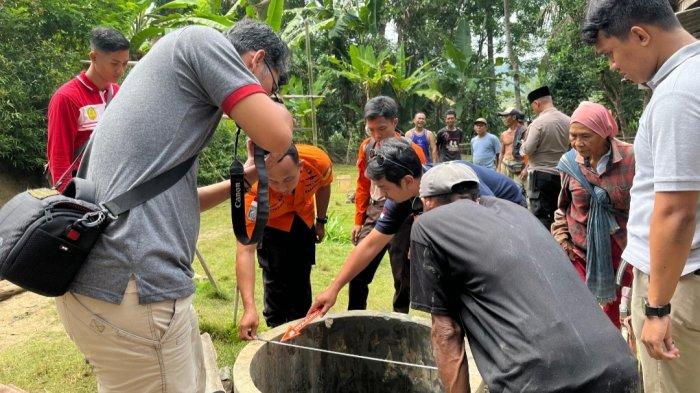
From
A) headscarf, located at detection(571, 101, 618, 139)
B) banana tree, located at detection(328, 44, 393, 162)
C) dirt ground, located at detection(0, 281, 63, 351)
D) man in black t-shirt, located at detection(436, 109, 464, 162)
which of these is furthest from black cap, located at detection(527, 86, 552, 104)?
banana tree, located at detection(328, 44, 393, 162)

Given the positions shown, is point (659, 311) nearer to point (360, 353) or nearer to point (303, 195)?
point (360, 353)

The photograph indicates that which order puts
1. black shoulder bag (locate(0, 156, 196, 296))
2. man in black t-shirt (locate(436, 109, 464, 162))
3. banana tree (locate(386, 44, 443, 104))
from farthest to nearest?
1. banana tree (locate(386, 44, 443, 104))
2. man in black t-shirt (locate(436, 109, 464, 162))
3. black shoulder bag (locate(0, 156, 196, 296))

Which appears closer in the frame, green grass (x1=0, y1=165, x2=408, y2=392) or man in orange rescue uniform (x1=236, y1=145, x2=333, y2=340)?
man in orange rescue uniform (x1=236, y1=145, x2=333, y2=340)

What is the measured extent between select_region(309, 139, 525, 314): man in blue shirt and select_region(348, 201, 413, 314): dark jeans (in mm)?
811

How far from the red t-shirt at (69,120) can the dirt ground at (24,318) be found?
5.85ft

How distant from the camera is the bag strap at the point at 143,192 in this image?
1.42 metres

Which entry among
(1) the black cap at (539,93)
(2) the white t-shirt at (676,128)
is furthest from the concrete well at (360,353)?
(1) the black cap at (539,93)

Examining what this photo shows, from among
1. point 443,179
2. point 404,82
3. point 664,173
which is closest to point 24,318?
point 443,179

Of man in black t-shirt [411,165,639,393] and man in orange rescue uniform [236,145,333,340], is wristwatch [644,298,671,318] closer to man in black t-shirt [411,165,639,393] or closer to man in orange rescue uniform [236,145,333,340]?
man in black t-shirt [411,165,639,393]

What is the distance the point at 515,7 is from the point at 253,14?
13304mm

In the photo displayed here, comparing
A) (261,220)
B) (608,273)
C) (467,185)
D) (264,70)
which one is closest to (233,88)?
(264,70)

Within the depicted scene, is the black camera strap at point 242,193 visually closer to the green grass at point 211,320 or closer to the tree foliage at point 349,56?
the green grass at point 211,320

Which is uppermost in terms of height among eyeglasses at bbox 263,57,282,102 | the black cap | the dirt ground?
eyeglasses at bbox 263,57,282,102

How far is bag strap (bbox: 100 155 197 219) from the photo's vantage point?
1416 millimetres
